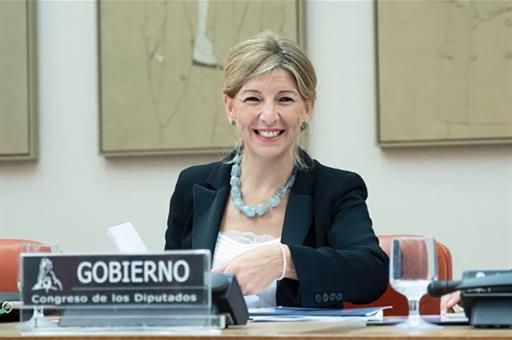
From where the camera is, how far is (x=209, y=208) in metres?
3.13

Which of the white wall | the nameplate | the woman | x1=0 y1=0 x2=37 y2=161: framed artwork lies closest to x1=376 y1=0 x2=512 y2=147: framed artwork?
the white wall

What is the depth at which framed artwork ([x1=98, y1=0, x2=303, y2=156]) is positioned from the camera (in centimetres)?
425

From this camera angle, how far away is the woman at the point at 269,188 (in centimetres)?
298

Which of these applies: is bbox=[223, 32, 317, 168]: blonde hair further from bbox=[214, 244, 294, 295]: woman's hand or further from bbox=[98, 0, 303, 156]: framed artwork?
bbox=[98, 0, 303, 156]: framed artwork

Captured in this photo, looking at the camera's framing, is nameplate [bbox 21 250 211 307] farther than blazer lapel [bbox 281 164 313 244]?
No

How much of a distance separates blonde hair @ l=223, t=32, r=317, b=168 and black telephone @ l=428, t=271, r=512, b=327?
45.7 inches

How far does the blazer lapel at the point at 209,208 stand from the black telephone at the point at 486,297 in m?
1.15

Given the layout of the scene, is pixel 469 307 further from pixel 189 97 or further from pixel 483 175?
pixel 189 97

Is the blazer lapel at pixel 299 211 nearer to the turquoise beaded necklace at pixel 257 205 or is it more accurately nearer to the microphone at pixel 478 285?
the turquoise beaded necklace at pixel 257 205

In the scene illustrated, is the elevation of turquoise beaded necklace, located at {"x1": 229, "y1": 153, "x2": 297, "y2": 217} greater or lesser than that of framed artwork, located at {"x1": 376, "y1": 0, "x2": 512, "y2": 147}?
lesser

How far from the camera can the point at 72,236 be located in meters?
4.49

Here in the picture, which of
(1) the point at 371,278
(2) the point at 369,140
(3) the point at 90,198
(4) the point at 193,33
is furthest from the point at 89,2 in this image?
(1) the point at 371,278

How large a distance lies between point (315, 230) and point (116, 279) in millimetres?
1165

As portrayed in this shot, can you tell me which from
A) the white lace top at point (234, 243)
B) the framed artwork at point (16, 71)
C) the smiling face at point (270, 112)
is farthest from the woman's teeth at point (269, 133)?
the framed artwork at point (16, 71)
